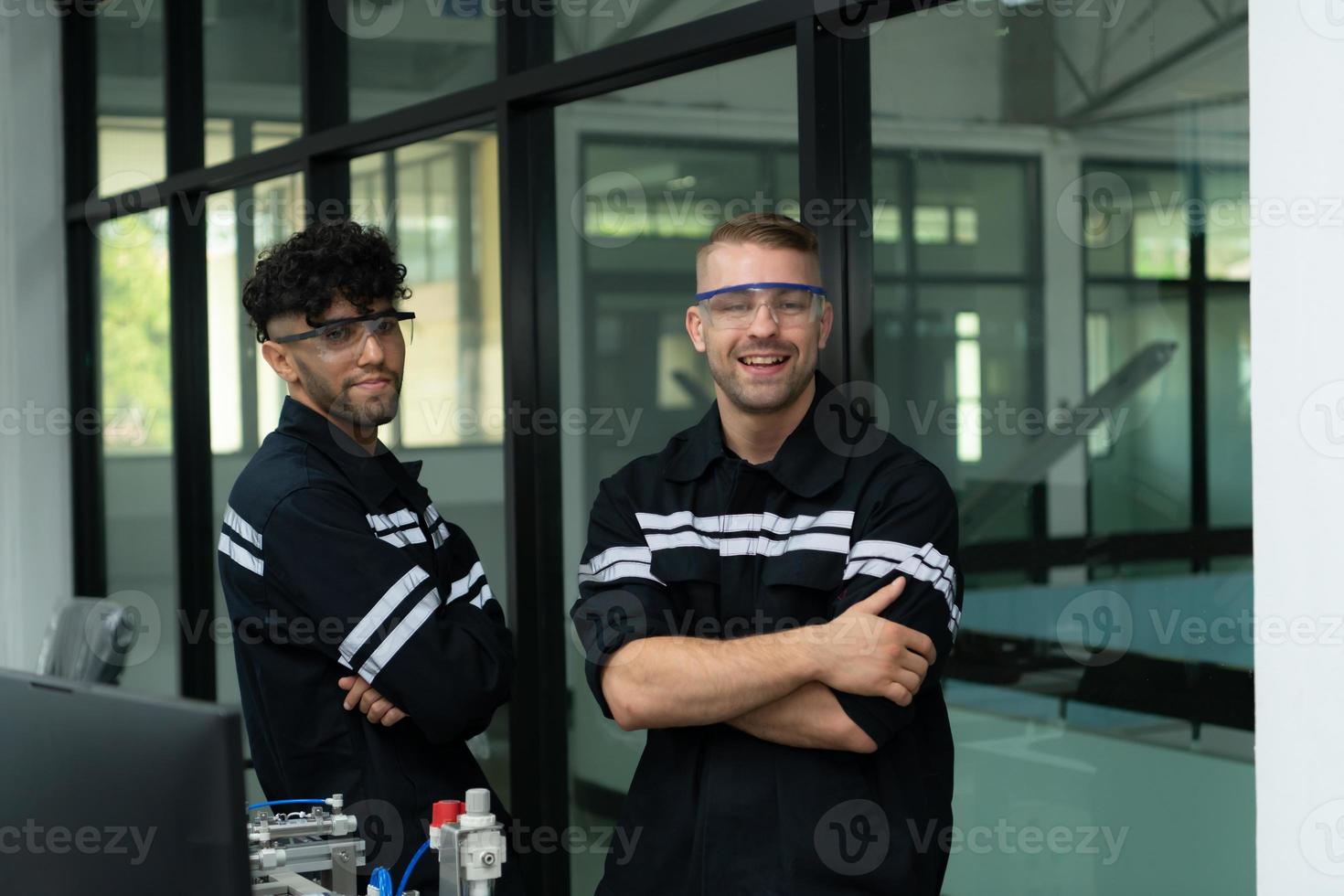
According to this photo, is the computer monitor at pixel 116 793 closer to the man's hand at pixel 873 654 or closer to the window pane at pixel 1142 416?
the man's hand at pixel 873 654

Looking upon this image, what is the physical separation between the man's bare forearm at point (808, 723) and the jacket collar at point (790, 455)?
29 centimetres

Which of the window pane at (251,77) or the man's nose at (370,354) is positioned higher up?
Result: the window pane at (251,77)

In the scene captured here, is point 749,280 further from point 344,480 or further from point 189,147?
point 189,147

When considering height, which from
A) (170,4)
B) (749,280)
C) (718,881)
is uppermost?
(170,4)

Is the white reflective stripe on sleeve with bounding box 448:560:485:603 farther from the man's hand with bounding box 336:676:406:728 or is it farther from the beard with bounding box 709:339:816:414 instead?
the beard with bounding box 709:339:816:414

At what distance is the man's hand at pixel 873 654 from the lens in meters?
1.87

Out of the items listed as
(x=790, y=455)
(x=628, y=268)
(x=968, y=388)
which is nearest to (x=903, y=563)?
(x=790, y=455)

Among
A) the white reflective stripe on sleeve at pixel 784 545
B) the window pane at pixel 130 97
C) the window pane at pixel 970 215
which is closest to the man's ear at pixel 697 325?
the white reflective stripe on sleeve at pixel 784 545

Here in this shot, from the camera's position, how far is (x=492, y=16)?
3.23 meters

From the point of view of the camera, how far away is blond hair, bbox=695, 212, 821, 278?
2.09 m

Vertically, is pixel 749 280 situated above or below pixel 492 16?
below

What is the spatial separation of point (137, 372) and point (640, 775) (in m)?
3.44

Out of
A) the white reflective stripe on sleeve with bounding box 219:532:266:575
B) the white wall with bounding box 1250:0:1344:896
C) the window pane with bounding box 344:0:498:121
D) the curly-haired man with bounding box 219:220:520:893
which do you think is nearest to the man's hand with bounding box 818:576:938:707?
the white wall with bounding box 1250:0:1344:896

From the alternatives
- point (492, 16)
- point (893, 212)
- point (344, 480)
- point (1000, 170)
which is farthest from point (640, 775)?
point (1000, 170)
